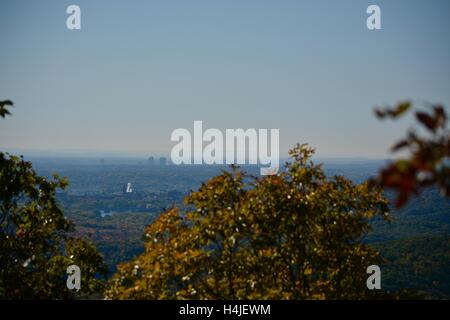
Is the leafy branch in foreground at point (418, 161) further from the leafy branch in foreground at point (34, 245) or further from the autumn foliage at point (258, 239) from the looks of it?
the leafy branch in foreground at point (34, 245)

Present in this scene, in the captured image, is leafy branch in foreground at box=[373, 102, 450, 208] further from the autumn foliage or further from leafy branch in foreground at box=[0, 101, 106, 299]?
leafy branch in foreground at box=[0, 101, 106, 299]

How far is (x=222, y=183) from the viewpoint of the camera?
36.3ft

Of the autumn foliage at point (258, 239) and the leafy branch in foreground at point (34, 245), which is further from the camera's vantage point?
the leafy branch in foreground at point (34, 245)

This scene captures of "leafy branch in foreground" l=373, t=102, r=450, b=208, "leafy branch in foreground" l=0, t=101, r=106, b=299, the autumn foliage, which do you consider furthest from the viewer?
"leafy branch in foreground" l=0, t=101, r=106, b=299

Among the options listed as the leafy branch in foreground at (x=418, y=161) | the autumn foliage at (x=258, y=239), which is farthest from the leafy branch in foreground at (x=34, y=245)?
the leafy branch in foreground at (x=418, y=161)

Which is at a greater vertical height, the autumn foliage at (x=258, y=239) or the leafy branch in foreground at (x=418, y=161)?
the leafy branch in foreground at (x=418, y=161)

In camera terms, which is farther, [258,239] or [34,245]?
[34,245]

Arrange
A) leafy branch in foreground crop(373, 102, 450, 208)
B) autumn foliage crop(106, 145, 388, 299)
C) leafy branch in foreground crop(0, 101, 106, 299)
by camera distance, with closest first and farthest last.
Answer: leafy branch in foreground crop(373, 102, 450, 208) < autumn foliage crop(106, 145, 388, 299) < leafy branch in foreground crop(0, 101, 106, 299)

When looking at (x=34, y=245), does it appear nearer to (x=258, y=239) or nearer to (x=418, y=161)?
(x=258, y=239)

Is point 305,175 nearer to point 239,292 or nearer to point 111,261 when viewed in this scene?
point 239,292

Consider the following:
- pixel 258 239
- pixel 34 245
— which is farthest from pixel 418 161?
pixel 34 245

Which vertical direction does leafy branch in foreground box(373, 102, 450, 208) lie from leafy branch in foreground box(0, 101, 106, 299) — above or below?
above

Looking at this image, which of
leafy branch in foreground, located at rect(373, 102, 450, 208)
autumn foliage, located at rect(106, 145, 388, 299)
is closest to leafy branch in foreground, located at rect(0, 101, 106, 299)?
autumn foliage, located at rect(106, 145, 388, 299)

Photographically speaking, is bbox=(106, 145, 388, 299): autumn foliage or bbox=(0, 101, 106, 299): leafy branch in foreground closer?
bbox=(106, 145, 388, 299): autumn foliage
